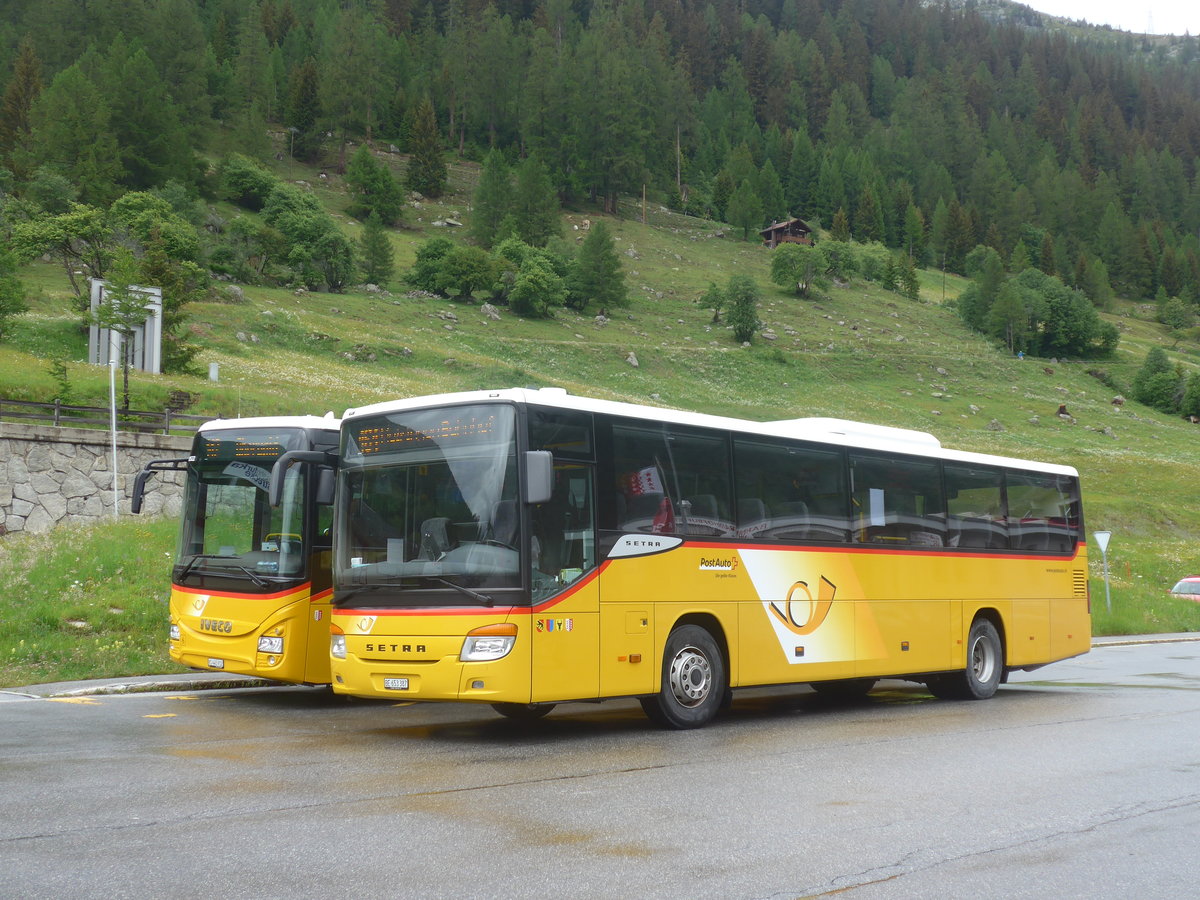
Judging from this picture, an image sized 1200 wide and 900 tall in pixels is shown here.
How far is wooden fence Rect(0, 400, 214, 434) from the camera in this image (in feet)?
101

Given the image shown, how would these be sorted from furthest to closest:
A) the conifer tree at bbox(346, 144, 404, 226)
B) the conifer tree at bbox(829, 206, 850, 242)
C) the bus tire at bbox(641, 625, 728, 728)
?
the conifer tree at bbox(829, 206, 850, 242)
the conifer tree at bbox(346, 144, 404, 226)
the bus tire at bbox(641, 625, 728, 728)

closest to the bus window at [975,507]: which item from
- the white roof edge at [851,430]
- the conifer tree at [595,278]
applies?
the white roof edge at [851,430]

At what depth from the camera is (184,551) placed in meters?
13.8

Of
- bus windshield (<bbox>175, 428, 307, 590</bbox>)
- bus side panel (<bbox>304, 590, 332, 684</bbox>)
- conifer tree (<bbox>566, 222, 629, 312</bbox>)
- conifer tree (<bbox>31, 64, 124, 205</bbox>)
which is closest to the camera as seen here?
bus side panel (<bbox>304, 590, 332, 684</bbox>)

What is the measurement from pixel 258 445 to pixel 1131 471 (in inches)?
2145

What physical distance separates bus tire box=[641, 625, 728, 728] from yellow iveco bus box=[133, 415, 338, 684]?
4.06m

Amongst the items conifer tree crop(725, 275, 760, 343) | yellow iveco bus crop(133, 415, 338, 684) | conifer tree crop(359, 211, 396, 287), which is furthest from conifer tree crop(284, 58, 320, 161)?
yellow iveco bus crop(133, 415, 338, 684)

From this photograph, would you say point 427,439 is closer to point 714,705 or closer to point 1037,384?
point 714,705

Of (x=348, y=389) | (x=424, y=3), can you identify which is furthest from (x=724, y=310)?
(x=424, y=3)

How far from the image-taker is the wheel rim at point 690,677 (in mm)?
11461

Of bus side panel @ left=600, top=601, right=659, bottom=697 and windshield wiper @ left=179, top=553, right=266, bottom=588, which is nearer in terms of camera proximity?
bus side panel @ left=600, top=601, right=659, bottom=697

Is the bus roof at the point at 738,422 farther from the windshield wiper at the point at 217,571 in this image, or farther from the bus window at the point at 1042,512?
the windshield wiper at the point at 217,571

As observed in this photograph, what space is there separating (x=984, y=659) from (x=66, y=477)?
24677 millimetres

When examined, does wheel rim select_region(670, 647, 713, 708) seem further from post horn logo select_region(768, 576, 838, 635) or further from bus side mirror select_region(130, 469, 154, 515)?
bus side mirror select_region(130, 469, 154, 515)
